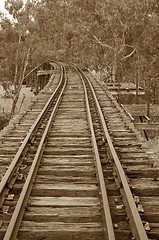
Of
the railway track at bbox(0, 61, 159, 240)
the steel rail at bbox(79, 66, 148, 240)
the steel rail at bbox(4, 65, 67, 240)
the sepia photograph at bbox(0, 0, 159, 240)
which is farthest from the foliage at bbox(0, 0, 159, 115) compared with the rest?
the steel rail at bbox(79, 66, 148, 240)

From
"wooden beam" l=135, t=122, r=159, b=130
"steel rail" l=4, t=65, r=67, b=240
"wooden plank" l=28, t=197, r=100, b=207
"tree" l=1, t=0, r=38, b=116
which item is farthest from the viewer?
"tree" l=1, t=0, r=38, b=116

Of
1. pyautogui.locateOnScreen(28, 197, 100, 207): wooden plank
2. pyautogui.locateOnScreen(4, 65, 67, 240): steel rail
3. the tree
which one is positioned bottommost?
pyautogui.locateOnScreen(28, 197, 100, 207): wooden plank

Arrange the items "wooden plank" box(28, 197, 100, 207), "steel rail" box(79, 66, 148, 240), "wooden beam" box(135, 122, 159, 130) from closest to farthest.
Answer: "steel rail" box(79, 66, 148, 240)
"wooden plank" box(28, 197, 100, 207)
"wooden beam" box(135, 122, 159, 130)

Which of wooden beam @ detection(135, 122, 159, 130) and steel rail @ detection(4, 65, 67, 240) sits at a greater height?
steel rail @ detection(4, 65, 67, 240)

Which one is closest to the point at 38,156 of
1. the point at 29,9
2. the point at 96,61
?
the point at 29,9

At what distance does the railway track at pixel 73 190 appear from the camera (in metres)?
3.33

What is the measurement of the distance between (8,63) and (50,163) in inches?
733

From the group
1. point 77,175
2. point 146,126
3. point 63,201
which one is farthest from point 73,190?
point 146,126

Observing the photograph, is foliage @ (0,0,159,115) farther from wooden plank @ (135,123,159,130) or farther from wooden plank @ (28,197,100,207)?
wooden plank @ (28,197,100,207)

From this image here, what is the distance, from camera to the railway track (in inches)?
131

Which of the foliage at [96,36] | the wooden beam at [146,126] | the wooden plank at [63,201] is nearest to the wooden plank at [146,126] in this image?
the wooden beam at [146,126]

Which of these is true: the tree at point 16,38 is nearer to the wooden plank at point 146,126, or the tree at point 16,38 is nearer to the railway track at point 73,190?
the wooden plank at point 146,126

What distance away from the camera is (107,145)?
5.88 metres

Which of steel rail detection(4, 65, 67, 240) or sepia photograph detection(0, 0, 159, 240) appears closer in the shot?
steel rail detection(4, 65, 67, 240)
